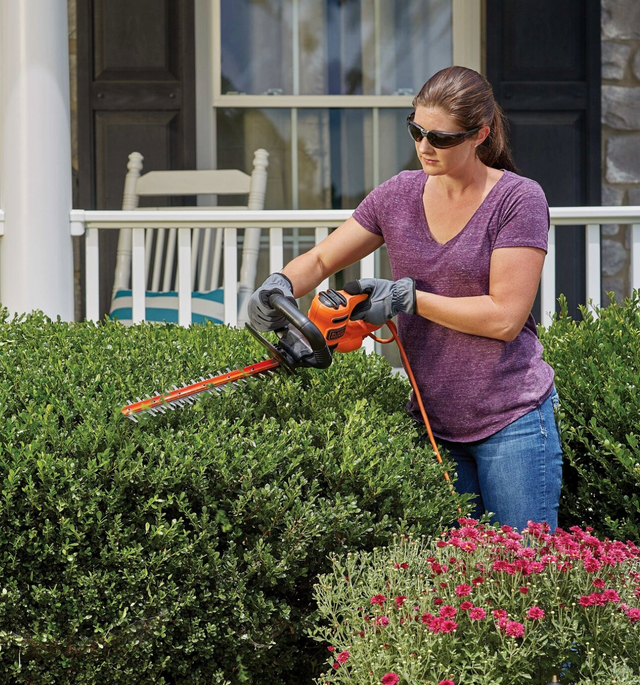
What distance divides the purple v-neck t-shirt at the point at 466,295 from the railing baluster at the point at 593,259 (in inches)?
75.9

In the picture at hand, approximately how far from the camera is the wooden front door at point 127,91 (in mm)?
5648

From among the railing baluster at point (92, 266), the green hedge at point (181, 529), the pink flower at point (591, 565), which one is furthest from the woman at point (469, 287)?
the railing baluster at point (92, 266)

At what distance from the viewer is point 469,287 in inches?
98.3

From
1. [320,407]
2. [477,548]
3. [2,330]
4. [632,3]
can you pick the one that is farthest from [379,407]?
[632,3]

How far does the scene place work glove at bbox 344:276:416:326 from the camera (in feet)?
7.94

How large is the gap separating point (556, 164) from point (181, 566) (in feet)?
14.3

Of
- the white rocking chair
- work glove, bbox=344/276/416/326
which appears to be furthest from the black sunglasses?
the white rocking chair

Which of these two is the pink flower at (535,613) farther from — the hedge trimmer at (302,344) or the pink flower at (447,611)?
the hedge trimmer at (302,344)

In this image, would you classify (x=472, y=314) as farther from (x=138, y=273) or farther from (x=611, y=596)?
(x=138, y=273)

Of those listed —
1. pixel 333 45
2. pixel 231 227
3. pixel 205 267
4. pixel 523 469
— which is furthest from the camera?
pixel 333 45

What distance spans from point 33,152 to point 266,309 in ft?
7.47

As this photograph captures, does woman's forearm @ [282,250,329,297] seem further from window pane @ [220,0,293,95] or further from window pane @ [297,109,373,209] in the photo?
window pane @ [220,0,293,95]

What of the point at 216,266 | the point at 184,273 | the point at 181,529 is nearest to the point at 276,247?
the point at 184,273

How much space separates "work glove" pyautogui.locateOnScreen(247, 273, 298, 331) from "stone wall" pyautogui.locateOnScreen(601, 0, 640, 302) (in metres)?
4.07
